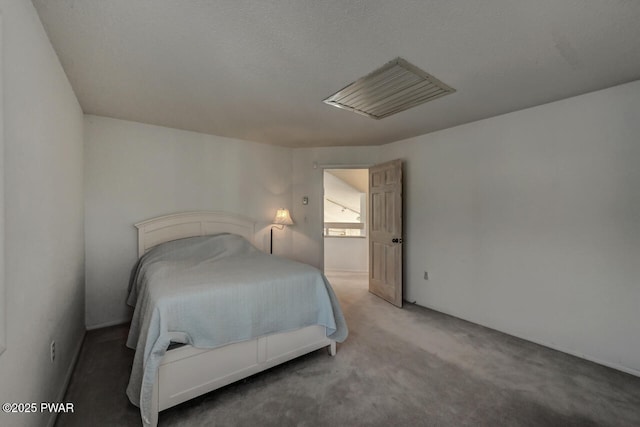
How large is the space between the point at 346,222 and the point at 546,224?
166 inches

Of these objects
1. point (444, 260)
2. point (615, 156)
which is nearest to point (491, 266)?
point (444, 260)

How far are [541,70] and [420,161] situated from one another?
174cm

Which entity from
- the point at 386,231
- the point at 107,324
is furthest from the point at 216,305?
the point at 386,231

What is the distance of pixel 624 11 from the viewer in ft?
4.36

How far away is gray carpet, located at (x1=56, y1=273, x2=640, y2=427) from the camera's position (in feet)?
5.30

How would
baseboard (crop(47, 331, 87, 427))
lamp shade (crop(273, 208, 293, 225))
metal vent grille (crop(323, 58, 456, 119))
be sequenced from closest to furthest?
baseboard (crop(47, 331, 87, 427))
metal vent grille (crop(323, 58, 456, 119))
lamp shade (crop(273, 208, 293, 225))

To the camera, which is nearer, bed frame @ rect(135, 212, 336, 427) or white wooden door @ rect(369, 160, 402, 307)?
bed frame @ rect(135, 212, 336, 427)

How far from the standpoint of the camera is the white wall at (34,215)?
105cm

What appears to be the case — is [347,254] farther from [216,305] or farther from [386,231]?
[216,305]

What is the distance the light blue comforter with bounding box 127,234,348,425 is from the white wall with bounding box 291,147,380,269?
1597 mm

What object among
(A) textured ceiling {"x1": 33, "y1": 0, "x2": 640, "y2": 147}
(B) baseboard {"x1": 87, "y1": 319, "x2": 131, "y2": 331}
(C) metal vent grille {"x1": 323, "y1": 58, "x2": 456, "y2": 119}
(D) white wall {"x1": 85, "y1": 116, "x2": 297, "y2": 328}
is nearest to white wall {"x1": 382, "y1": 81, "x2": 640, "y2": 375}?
(A) textured ceiling {"x1": 33, "y1": 0, "x2": 640, "y2": 147}

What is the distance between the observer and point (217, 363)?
177 cm

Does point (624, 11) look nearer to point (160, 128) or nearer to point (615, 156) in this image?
point (615, 156)

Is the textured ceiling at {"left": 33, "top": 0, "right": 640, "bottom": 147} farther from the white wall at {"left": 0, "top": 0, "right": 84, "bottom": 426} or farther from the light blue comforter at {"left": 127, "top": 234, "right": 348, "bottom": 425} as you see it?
the light blue comforter at {"left": 127, "top": 234, "right": 348, "bottom": 425}
